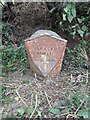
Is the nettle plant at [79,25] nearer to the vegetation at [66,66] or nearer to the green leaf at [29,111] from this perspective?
Result: the vegetation at [66,66]

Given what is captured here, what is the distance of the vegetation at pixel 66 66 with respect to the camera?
1600mm

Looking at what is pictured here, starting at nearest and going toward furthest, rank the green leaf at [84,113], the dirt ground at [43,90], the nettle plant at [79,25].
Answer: the green leaf at [84,113]
the dirt ground at [43,90]
the nettle plant at [79,25]

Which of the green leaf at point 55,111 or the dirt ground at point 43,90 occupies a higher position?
the dirt ground at point 43,90

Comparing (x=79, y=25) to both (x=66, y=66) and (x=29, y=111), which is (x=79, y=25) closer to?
(x=66, y=66)

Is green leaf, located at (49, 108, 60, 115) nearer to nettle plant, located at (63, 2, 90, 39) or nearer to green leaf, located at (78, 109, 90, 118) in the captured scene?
green leaf, located at (78, 109, 90, 118)

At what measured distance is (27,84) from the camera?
188 centimetres

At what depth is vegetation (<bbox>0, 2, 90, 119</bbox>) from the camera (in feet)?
5.25

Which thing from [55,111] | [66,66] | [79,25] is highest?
[79,25]

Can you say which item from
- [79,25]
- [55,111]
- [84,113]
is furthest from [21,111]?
[79,25]

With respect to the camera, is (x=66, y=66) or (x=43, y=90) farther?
(x=66, y=66)

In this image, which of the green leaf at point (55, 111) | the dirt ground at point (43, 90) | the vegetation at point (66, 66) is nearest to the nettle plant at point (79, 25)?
the vegetation at point (66, 66)

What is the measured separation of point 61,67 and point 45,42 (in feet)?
0.82

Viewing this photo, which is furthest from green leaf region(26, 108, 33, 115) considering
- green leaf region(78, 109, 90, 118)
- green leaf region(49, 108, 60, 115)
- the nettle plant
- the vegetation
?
the nettle plant

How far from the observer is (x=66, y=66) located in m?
2.15
